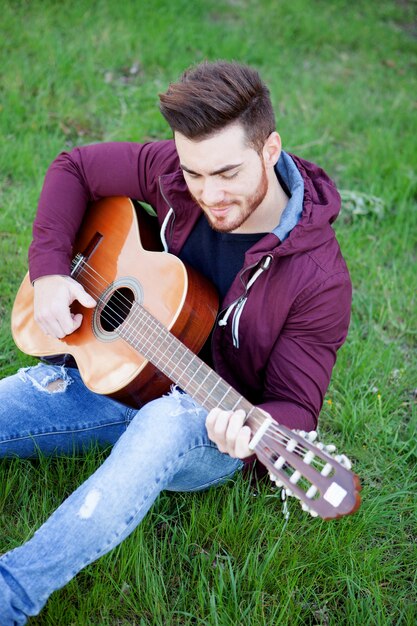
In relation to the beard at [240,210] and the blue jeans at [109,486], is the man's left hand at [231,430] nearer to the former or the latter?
the blue jeans at [109,486]

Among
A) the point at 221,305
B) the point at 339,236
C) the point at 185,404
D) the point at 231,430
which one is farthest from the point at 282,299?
the point at 339,236

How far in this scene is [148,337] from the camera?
2332 mm

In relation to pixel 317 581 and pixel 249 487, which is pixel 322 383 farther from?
pixel 317 581

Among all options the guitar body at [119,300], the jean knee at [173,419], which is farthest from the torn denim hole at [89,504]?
the guitar body at [119,300]

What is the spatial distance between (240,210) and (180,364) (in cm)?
61

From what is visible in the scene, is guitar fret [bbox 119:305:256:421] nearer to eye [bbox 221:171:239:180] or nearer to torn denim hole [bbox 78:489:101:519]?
torn denim hole [bbox 78:489:101:519]

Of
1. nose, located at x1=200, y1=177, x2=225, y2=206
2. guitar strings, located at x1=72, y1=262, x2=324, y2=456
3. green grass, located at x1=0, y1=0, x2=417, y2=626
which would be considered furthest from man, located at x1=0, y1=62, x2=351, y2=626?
green grass, located at x1=0, y1=0, x2=417, y2=626

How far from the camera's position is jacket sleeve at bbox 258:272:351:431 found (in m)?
2.28

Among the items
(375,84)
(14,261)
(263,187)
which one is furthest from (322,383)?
(375,84)

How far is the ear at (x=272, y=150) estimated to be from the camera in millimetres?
2387

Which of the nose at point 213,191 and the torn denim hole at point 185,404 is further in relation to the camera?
the nose at point 213,191

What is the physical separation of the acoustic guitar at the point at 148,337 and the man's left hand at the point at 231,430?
3cm

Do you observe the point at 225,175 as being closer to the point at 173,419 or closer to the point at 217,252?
the point at 217,252

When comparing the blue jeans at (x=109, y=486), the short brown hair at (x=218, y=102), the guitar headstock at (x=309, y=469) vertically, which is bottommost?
the blue jeans at (x=109, y=486)
